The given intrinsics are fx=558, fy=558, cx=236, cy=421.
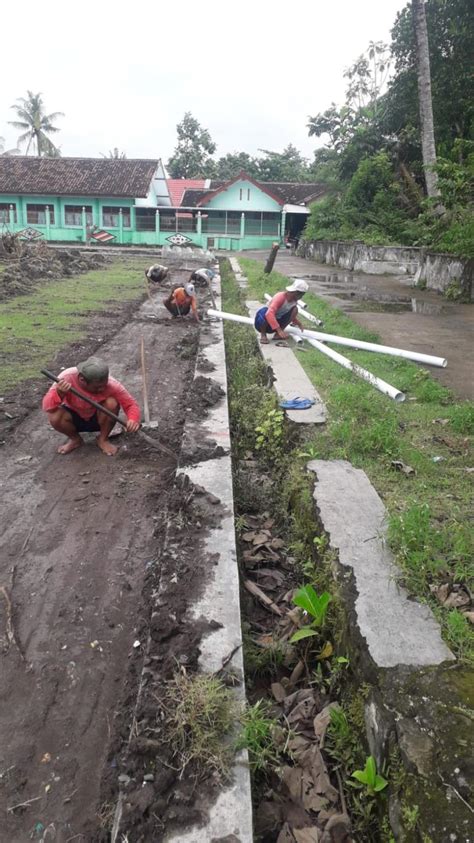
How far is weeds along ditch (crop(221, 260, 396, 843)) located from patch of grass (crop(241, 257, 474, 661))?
232 mm

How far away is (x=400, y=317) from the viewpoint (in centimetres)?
1062

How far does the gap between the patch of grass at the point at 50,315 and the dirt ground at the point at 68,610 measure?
6.28ft

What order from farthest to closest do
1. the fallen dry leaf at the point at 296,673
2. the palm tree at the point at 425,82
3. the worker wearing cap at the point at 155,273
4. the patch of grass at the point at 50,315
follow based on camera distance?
the palm tree at the point at 425,82
the worker wearing cap at the point at 155,273
the patch of grass at the point at 50,315
the fallen dry leaf at the point at 296,673

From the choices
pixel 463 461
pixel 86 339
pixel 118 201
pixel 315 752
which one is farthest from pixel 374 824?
pixel 118 201

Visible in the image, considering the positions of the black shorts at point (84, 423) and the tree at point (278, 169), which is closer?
the black shorts at point (84, 423)

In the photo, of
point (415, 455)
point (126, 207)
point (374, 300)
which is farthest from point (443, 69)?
point (415, 455)

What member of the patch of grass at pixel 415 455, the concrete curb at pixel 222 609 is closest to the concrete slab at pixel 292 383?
the patch of grass at pixel 415 455

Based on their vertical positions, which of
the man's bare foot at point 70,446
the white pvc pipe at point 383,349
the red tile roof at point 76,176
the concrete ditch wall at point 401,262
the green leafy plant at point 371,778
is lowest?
the green leafy plant at point 371,778

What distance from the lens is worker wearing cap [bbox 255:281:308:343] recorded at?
7938 millimetres

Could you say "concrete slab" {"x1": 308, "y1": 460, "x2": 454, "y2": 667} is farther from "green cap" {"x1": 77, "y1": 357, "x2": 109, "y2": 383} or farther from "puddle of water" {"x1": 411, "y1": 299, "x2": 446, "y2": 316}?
"puddle of water" {"x1": 411, "y1": 299, "x2": 446, "y2": 316}

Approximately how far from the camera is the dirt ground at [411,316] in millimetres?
7137

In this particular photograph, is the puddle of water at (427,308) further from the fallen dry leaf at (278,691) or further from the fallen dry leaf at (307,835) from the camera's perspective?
the fallen dry leaf at (307,835)

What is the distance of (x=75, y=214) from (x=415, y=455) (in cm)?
3491

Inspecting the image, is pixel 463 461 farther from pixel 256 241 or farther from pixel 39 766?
pixel 256 241
